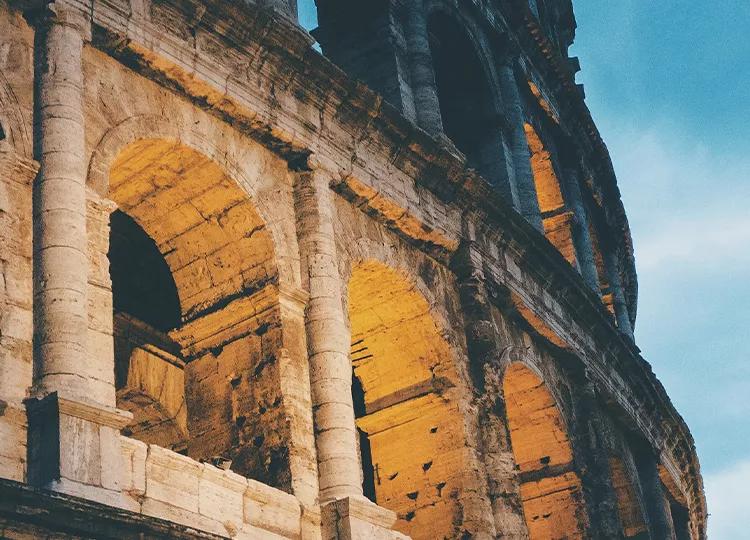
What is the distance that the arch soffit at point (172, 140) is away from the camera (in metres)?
10.5

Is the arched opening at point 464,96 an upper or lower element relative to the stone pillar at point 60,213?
upper

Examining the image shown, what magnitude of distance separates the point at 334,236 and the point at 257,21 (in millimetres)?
2089

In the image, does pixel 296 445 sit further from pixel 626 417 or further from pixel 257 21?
pixel 626 417

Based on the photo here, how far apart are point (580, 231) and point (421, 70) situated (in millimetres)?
5623

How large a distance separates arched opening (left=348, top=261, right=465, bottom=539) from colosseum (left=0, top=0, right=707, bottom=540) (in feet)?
0.08

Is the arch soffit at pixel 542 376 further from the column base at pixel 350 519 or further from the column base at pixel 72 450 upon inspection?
the column base at pixel 72 450

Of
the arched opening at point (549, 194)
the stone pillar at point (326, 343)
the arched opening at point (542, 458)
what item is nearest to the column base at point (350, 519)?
the stone pillar at point (326, 343)

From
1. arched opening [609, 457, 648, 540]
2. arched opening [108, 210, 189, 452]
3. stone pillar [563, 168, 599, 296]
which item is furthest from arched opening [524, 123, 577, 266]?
arched opening [108, 210, 189, 452]

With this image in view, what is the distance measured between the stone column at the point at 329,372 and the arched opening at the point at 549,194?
8.46 m

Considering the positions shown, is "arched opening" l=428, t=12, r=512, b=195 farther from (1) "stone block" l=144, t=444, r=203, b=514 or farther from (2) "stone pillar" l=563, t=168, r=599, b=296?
(1) "stone block" l=144, t=444, r=203, b=514

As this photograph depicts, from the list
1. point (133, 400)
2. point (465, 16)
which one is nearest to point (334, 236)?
point (133, 400)

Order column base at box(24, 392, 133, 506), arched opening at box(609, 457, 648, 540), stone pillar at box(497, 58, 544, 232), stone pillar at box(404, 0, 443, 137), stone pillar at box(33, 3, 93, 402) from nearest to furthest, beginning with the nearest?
column base at box(24, 392, 133, 506)
stone pillar at box(33, 3, 93, 402)
stone pillar at box(404, 0, 443, 137)
arched opening at box(609, 457, 648, 540)
stone pillar at box(497, 58, 544, 232)

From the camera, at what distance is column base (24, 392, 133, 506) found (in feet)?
28.3

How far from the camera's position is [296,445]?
36.9 ft
